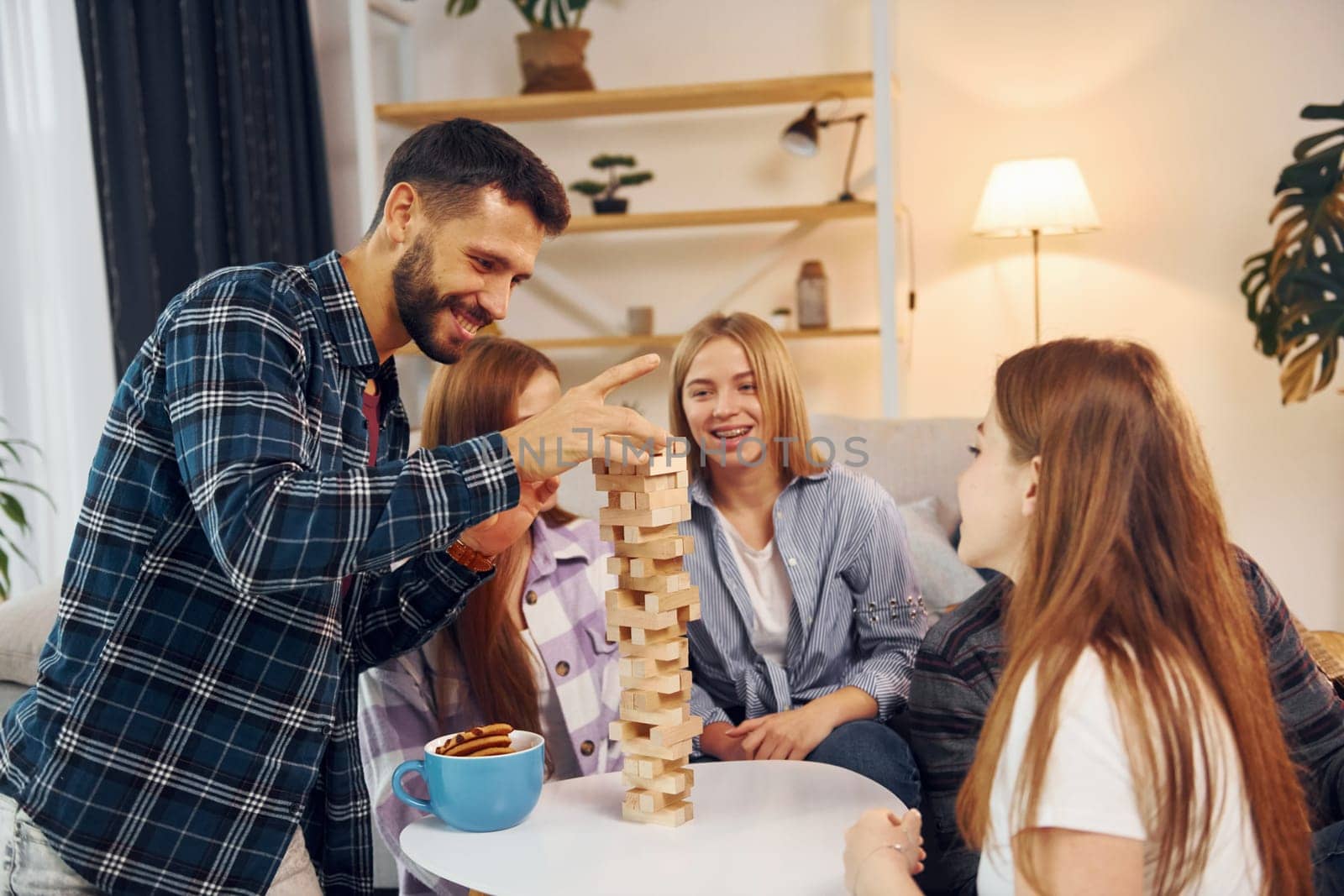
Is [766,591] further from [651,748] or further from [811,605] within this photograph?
[651,748]

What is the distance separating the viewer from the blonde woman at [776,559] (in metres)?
1.86

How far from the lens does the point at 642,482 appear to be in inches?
44.8

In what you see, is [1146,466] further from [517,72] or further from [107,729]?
[517,72]

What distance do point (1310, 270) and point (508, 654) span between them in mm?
2484

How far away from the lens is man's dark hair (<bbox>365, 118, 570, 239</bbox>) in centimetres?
125

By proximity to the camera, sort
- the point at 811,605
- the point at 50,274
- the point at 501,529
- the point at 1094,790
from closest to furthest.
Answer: the point at 1094,790 < the point at 501,529 < the point at 811,605 < the point at 50,274

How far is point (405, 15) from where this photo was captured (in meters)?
3.93

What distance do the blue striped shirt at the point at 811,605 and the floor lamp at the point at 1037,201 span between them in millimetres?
1726

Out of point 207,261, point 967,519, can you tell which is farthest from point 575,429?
point 207,261

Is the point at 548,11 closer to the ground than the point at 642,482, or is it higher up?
higher up

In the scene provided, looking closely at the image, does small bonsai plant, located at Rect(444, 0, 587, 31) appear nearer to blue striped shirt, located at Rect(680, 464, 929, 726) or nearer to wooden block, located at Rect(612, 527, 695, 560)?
blue striped shirt, located at Rect(680, 464, 929, 726)

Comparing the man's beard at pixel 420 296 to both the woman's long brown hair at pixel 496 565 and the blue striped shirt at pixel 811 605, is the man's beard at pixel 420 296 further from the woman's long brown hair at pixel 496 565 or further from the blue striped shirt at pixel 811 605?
the blue striped shirt at pixel 811 605

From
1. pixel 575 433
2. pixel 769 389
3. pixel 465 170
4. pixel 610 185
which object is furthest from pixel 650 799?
pixel 610 185

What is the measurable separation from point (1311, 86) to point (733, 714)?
282 centimetres
